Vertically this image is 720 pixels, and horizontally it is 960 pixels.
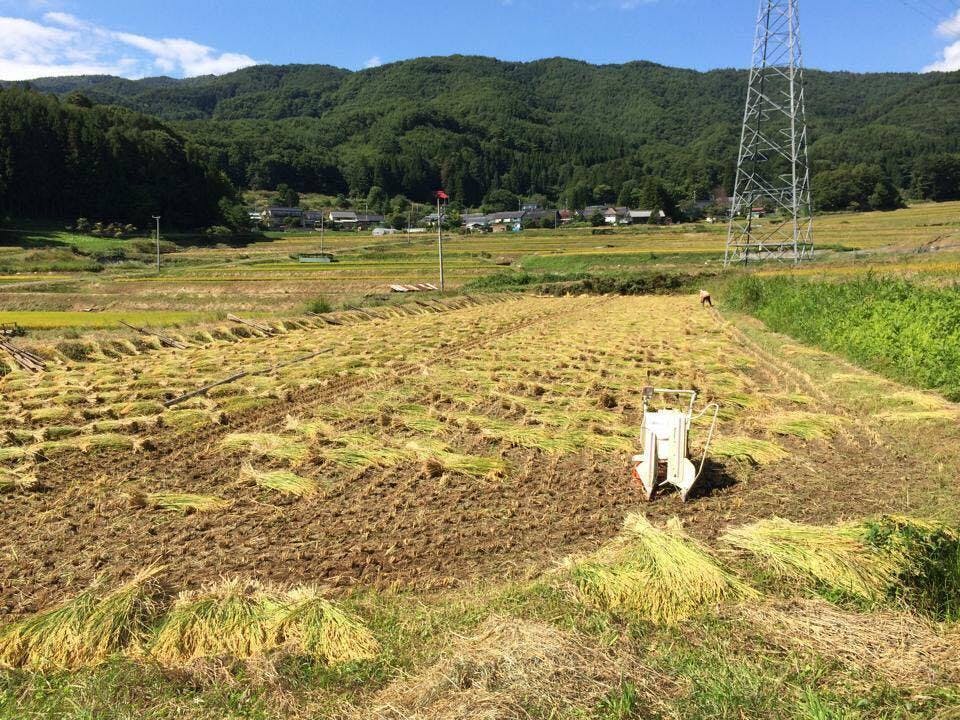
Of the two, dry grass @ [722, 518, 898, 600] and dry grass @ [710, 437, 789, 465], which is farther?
dry grass @ [710, 437, 789, 465]

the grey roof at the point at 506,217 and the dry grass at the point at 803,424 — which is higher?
the grey roof at the point at 506,217

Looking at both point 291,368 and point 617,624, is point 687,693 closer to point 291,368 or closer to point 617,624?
point 617,624

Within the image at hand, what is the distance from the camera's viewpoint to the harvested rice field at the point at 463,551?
3.26m

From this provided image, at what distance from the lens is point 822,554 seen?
4.45 meters

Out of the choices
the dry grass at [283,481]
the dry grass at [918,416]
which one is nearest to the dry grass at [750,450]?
the dry grass at [918,416]

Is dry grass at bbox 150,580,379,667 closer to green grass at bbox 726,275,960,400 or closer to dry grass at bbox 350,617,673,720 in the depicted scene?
dry grass at bbox 350,617,673,720

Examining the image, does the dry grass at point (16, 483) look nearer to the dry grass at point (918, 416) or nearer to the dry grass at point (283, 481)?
the dry grass at point (283, 481)

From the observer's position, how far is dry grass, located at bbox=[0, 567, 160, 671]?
12.0ft

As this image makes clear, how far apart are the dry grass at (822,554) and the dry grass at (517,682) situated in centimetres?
176

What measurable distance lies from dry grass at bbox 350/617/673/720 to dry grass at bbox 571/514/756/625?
0.61 metres

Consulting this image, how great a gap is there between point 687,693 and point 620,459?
4188 mm

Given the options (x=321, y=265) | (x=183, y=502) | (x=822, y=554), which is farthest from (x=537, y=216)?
(x=822, y=554)

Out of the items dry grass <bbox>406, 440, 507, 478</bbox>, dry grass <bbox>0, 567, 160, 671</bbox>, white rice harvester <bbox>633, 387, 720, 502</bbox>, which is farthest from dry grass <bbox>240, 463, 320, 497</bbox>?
white rice harvester <bbox>633, 387, 720, 502</bbox>

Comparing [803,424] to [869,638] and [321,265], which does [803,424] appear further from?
[321,265]
